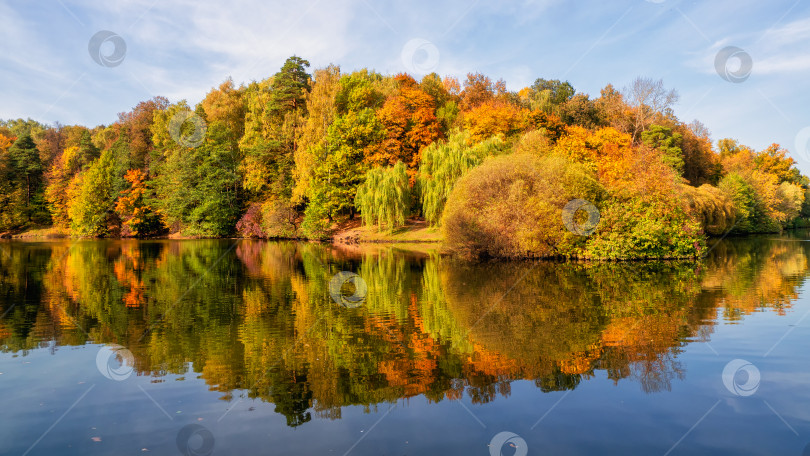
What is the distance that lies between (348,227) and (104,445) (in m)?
45.1

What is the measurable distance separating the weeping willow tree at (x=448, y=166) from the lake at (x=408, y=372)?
2248 cm

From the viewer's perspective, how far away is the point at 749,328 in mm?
10062

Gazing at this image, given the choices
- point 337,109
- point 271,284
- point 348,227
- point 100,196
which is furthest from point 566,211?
point 100,196

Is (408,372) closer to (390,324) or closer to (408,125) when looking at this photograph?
(390,324)

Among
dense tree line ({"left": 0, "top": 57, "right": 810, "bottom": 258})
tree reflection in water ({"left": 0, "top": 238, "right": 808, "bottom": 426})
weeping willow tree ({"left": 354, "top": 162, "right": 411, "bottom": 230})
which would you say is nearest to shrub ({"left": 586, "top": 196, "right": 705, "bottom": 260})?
dense tree line ({"left": 0, "top": 57, "right": 810, "bottom": 258})

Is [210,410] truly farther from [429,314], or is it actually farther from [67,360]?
[429,314]

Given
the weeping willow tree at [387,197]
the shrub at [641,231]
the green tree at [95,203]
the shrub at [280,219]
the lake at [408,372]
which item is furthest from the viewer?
the green tree at [95,203]

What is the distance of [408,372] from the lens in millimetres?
7453

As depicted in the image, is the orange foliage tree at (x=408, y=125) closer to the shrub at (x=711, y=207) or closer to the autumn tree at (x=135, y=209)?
the shrub at (x=711, y=207)

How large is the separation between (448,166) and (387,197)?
240 inches

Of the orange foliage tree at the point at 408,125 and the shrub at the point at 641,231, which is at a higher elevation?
the orange foliage tree at the point at 408,125

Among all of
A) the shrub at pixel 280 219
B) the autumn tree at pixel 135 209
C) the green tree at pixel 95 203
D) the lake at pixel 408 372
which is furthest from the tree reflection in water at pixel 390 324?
the green tree at pixel 95 203

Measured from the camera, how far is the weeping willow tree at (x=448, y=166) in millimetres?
37469

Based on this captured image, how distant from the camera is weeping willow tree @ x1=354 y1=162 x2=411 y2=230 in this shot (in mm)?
41125
